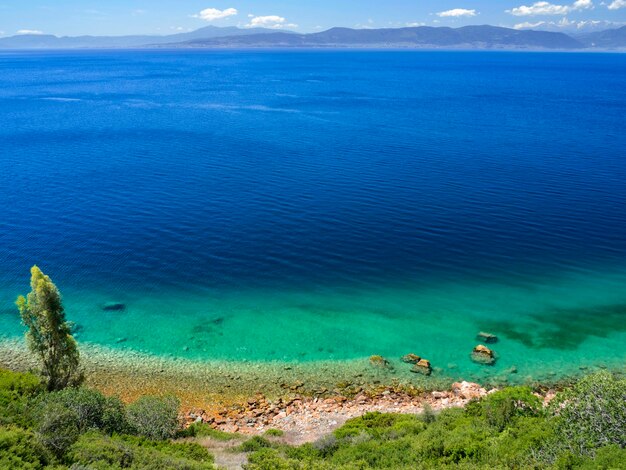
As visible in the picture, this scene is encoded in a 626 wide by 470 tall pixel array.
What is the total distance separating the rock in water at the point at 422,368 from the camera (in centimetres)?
3581

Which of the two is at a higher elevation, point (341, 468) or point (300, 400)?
point (341, 468)

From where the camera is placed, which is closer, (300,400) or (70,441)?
(70,441)

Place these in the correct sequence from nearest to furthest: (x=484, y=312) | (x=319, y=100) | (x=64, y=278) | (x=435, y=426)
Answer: (x=435, y=426), (x=484, y=312), (x=64, y=278), (x=319, y=100)

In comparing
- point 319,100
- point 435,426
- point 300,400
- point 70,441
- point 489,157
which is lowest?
point 300,400

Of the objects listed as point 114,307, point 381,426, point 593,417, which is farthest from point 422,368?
point 114,307

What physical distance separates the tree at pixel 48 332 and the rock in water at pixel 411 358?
22.8 meters

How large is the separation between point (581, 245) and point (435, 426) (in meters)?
38.0

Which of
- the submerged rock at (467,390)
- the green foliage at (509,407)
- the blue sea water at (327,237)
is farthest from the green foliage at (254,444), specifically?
the submerged rock at (467,390)

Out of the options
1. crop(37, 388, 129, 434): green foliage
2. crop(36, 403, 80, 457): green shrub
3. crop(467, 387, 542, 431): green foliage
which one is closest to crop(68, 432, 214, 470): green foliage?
crop(36, 403, 80, 457): green shrub

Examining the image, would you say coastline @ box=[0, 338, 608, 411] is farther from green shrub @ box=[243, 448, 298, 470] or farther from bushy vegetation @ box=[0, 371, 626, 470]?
green shrub @ box=[243, 448, 298, 470]

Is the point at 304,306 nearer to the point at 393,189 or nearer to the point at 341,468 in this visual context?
the point at 341,468

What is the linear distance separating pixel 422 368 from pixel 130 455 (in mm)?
21908

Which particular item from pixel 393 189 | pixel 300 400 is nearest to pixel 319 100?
pixel 393 189

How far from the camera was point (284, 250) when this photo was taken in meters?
52.7
